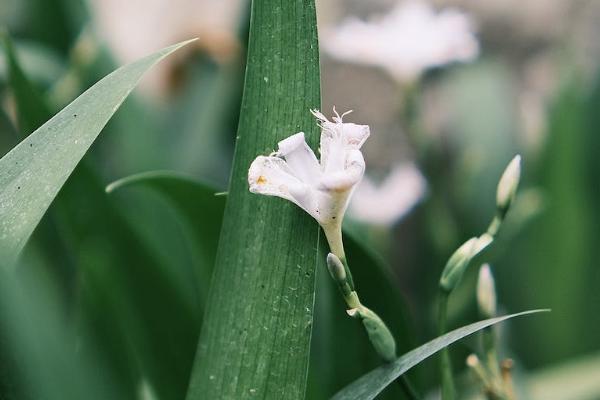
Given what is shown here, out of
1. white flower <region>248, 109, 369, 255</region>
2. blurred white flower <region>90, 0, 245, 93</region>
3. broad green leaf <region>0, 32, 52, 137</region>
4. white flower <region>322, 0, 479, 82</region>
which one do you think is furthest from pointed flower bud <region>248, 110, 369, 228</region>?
blurred white flower <region>90, 0, 245, 93</region>

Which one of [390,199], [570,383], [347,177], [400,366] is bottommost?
[570,383]

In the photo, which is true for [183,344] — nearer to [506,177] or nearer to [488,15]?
[506,177]

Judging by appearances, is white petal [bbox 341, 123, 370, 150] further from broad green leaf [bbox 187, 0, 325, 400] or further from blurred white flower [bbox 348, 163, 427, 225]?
blurred white flower [bbox 348, 163, 427, 225]

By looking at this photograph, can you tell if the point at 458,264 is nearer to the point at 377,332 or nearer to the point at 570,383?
the point at 377,332

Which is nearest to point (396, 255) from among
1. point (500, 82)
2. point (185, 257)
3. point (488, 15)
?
point (500, 82)

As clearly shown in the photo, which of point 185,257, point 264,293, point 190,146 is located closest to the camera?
point 264,293

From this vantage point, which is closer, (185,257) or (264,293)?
(264,293)

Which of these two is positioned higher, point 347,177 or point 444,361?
point 347,177

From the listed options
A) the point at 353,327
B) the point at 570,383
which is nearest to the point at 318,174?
the point at 353,327
